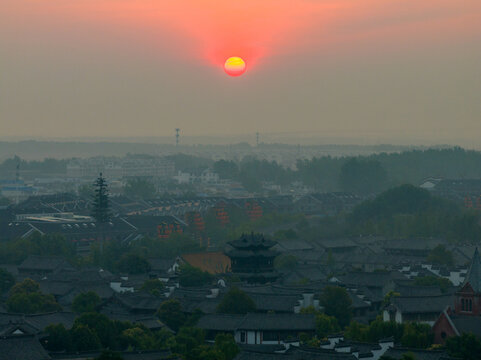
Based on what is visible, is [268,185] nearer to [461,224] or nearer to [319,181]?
[319,181]

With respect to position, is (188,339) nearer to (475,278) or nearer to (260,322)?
(260,322)

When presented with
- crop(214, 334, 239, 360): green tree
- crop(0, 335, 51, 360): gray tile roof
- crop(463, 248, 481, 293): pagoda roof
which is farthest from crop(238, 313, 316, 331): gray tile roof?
crop(0, 335, 51, 360): gray tile roof

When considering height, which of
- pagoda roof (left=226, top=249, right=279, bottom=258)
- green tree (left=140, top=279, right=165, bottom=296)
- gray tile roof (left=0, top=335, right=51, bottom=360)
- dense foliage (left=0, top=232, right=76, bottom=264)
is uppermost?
pagoda roof (left=226, top=249, right=279, bottom=258)

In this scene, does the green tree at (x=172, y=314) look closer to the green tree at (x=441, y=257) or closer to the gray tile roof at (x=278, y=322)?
the gray tile roof at (x=278, y=322)

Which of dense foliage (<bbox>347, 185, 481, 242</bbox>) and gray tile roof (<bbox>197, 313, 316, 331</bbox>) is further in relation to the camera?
dense foliage (<bbox>347, 185, 481, 242</bbox>)

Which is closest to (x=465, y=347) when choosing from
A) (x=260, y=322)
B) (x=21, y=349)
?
(x=260, y=322)

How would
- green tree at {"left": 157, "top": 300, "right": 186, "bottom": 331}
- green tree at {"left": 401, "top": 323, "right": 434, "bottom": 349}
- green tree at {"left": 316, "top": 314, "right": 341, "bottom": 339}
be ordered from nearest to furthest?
1. green tree at {"left": 401, "top": 323, "right": 434, "bottom": 349}
2. green tree at {"left": 316, "top": 314, "right": 341, "bottom": 339}
3. green tree at {"left": 157, "top": 300, "right": 186, "bottom": 331}

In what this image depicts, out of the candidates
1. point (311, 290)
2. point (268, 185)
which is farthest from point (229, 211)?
point (268, 185)

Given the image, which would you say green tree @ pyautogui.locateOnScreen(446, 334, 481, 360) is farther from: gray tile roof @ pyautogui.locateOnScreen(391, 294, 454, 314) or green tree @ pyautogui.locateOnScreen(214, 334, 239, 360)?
gray tile roof @ pyautogui.locateOnScreen(391, 294, 454, 314)
